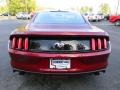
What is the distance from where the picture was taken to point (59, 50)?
543 cm

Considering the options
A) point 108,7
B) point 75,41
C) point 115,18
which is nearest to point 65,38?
point 75,41

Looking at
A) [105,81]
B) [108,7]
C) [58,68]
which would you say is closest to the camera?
[58,68]

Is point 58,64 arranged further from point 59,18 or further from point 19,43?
point 59,18

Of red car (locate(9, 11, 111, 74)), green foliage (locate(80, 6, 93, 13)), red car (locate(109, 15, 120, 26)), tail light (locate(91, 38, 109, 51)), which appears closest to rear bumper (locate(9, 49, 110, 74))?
red car (locate(9, 11, 111, 74))

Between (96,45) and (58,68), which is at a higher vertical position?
(96,45)

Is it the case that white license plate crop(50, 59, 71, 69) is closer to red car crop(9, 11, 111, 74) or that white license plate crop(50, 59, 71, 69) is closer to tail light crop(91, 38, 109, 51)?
red car crop(9, 11, 111, 74)

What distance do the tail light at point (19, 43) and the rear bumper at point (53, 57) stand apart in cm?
10

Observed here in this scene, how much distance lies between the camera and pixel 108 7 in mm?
67375

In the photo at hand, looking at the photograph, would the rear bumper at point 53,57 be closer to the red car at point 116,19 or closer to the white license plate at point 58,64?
the white license plate at point 58,64

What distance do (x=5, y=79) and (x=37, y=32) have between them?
56.5 inches

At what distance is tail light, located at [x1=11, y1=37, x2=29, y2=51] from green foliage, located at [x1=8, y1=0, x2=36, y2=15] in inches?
3168

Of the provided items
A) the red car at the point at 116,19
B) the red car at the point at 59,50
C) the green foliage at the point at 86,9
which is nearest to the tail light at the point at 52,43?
the red car at the point at 59,50

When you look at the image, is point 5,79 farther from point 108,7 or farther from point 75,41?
point 108,7

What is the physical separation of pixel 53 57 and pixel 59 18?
1.91m
